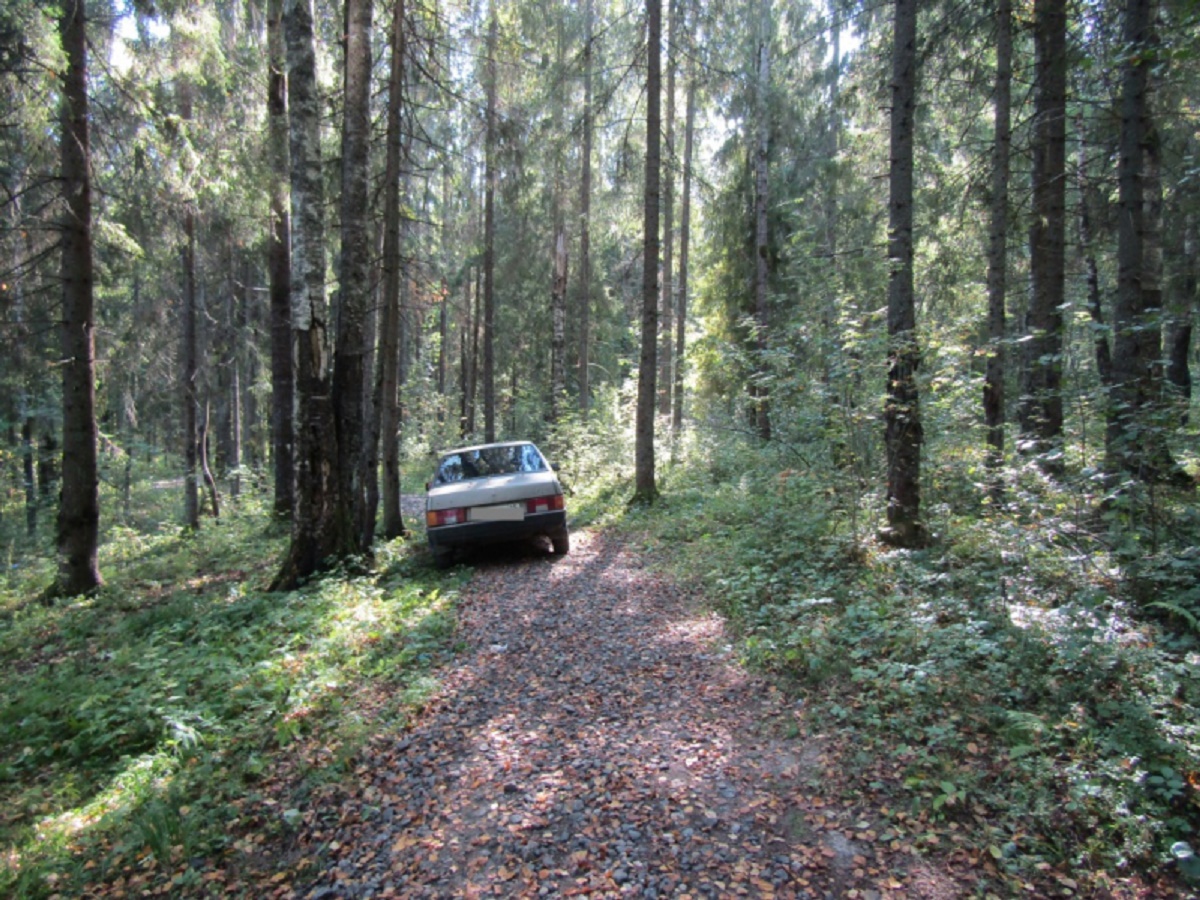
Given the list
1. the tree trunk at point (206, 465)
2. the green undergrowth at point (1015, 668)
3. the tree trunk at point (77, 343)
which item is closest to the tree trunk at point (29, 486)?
the tree trunk at point (206, 465)

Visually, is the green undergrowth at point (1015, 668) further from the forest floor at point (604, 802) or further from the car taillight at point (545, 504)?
the car taillight at point (545, 504)

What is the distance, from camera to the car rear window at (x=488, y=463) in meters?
8.84

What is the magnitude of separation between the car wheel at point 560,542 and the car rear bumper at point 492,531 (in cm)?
24

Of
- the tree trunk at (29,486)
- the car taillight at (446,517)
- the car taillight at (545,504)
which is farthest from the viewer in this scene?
the tree trunk at (29,486)

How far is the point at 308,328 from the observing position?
7.37 m

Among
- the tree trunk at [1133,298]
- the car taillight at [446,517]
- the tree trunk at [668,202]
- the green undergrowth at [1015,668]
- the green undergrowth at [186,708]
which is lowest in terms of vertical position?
the green undergrowth at [186,708]

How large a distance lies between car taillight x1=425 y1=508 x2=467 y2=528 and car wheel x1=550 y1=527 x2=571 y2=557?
50.8 inches

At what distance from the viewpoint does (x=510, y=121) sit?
1048 cm

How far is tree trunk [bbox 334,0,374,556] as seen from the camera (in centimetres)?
777

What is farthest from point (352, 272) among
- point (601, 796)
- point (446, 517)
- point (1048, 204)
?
point (1048, 204)

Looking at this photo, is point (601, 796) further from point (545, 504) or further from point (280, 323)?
point (280, 323)

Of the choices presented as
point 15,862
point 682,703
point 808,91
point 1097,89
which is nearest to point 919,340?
point 682,703

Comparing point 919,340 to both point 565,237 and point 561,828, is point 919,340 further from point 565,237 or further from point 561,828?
point 565,237

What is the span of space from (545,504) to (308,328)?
11.6 feet
